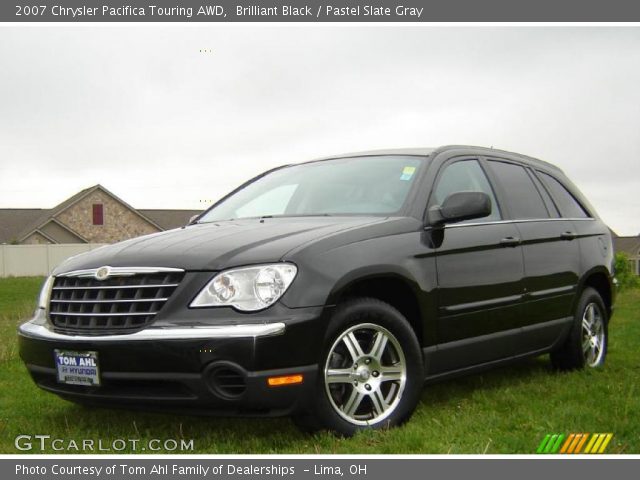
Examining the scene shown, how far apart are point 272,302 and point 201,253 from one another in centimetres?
A: 53

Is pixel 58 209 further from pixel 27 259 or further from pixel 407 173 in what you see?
pixel 407 173

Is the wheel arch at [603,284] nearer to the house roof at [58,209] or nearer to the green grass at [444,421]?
the green grass at [444,421]

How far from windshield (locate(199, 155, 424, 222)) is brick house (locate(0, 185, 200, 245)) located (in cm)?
4222

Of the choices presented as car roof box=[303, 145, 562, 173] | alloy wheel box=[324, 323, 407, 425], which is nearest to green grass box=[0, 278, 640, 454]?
alloy wheel box=[324, 323, 407, 425]

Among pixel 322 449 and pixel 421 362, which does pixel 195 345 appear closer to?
pixel 322 449

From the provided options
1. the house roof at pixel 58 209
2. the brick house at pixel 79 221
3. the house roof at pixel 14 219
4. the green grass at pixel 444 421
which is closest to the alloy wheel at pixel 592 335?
the green grass at pixel 444 421

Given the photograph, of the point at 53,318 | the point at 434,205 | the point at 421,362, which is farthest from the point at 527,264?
the point at 53,318

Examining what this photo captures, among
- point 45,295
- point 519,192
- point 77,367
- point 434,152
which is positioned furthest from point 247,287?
point 519,192

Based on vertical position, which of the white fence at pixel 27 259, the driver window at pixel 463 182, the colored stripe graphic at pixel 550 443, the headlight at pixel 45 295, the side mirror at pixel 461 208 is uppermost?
the driver window at pixel 463 182

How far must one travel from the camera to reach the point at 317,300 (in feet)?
14.3

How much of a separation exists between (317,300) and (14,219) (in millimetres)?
49637

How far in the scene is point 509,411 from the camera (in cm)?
545

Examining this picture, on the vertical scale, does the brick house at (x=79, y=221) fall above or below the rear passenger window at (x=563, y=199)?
below

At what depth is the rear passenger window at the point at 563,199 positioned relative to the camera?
710 cm
